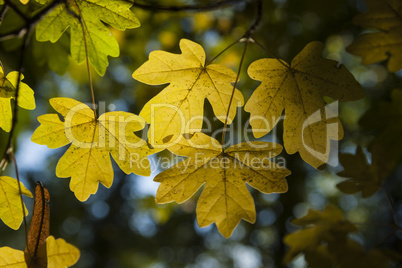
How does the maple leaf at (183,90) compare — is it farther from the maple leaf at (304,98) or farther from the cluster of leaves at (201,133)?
the maple leaf at (304,98)

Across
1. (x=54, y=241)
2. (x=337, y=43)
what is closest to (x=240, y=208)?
(x=54, y=241)

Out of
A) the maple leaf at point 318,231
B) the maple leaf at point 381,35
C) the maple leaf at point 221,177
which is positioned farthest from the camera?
the maple leaf at point 221,177

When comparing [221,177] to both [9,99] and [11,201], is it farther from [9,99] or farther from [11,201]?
[9,99]

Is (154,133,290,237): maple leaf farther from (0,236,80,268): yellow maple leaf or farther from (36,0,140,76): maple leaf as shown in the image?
(36,0,140,76): maple leaf

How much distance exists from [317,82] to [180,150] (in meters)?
0.86

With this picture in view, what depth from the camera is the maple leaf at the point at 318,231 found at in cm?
170

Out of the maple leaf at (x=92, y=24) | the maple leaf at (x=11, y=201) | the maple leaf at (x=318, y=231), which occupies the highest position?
the maple leaf at (x=92, y=24)

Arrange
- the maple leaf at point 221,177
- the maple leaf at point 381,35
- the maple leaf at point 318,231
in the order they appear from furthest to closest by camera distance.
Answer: the maple leaf at point 221,177 → the maple leaf at point 318,231 → the maple leaf at point 381,35

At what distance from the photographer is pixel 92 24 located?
73.4 inches

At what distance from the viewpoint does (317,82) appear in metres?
1.79

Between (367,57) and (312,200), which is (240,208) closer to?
(367,57)

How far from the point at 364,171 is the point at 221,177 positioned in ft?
2.57

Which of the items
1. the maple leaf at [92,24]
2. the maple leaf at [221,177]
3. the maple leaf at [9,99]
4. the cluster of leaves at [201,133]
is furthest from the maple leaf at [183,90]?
the maple leaf at [9,99]

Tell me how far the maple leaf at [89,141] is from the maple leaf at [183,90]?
0.39 ft
